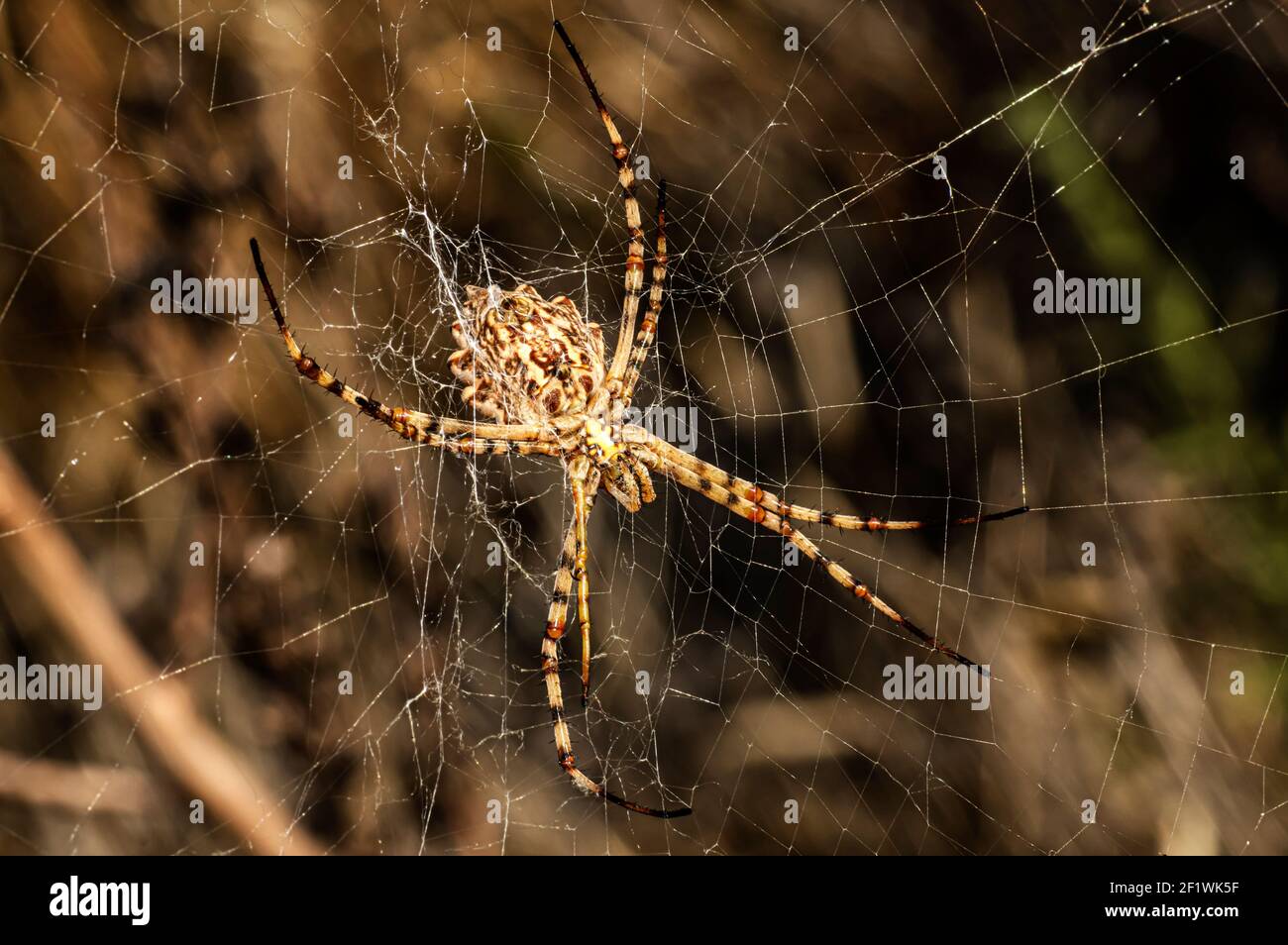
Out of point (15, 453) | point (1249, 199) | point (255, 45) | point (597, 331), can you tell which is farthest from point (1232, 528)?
point (15, 453)

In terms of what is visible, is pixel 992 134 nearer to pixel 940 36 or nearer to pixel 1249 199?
pixel 940 36

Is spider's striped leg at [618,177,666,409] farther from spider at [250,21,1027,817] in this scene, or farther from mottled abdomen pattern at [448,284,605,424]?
mottled abdomen pattern at [448,284,605,424]

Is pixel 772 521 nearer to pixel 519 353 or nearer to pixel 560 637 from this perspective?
pixel 560 637

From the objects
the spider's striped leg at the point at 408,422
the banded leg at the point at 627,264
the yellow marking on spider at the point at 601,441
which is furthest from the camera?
the yellow marking on spider at the point at 601,441

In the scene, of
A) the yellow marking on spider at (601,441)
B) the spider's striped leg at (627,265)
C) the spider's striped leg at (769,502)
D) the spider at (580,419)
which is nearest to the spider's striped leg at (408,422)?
the spider at (580,419)

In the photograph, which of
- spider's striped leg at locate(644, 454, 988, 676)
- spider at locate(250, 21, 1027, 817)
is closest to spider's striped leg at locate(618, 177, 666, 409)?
spider at locate(250, 21, 1027, 817)

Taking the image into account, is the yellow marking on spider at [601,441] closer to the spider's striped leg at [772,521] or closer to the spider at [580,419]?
the spider at [580,419]
